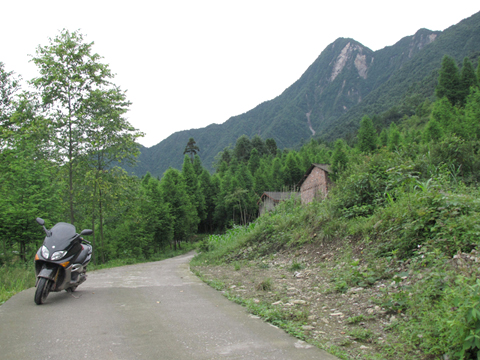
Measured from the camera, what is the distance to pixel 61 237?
213 inches

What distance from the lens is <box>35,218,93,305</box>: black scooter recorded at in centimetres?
503

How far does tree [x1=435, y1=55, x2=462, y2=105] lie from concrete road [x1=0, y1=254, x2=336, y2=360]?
82777mm

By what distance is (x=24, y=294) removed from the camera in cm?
581

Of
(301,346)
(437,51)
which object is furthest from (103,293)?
(437,51)

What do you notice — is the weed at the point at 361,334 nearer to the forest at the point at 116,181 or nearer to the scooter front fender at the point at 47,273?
the forest at the point at 116,181

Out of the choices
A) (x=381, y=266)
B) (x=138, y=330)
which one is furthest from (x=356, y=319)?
(x=138, y=330)

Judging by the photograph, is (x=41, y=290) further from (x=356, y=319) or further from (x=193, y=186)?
(x=193, y=186)

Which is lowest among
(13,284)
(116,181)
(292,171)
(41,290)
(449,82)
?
(13,284)

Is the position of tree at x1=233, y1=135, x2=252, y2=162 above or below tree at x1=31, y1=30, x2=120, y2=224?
above

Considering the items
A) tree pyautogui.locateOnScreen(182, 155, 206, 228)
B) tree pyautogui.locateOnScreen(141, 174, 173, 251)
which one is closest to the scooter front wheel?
tree pyautogui.locateOnScreen(141, 174, 173, 251)

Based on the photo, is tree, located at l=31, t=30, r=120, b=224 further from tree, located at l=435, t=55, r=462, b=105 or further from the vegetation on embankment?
tree, located at l=435, t=55, r=462, b=105

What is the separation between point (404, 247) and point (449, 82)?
8392cm

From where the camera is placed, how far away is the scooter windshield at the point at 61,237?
529 cm

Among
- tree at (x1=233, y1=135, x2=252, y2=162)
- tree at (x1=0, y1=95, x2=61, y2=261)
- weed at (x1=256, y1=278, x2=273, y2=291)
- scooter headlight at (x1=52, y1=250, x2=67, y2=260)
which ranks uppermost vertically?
tree at (x1=233, y1=135, x2=252, y2=162)
